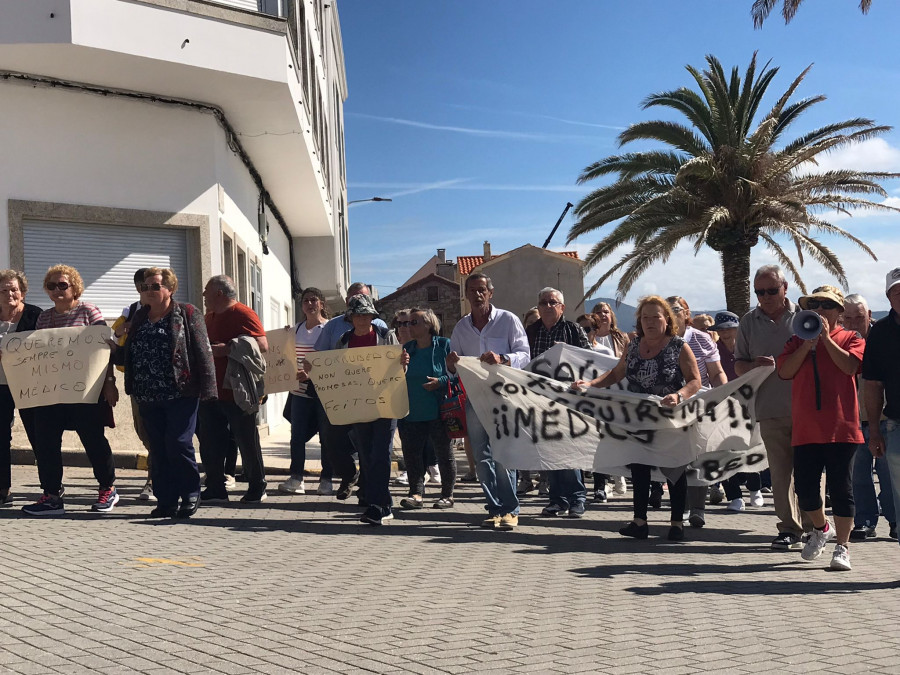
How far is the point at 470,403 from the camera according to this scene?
29.4ft

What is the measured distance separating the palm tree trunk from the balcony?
461 inches

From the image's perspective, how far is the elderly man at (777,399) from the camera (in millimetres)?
7977

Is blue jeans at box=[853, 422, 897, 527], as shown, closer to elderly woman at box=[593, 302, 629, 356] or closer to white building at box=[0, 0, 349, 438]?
elderly woman at box=[593, 302, 629, 356]

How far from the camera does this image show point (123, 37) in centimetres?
1260

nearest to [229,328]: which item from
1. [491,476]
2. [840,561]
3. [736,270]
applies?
[491,476]

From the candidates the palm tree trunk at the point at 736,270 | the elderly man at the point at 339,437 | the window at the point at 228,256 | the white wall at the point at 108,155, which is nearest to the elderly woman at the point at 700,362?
the elderly man at the point at 339,437

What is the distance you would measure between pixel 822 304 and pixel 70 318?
5902 mm

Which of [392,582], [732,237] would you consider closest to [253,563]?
[392,582]

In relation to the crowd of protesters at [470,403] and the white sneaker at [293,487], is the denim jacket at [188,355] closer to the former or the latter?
the crowd of protesters at [470,403]

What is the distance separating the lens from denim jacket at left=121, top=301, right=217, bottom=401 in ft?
27.5

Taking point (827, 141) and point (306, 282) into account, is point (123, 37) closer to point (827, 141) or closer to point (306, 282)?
point (827, 141)

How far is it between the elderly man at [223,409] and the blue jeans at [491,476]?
6.83 feet

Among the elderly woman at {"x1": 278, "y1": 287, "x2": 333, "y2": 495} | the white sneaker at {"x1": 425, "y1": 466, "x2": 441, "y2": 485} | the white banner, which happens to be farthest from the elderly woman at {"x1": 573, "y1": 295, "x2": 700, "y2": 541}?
the white sneaker at {"x1": 425, "y1": 466, "x2": 441, "y2": 485}

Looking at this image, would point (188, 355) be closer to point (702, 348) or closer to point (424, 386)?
point (424, 386)
